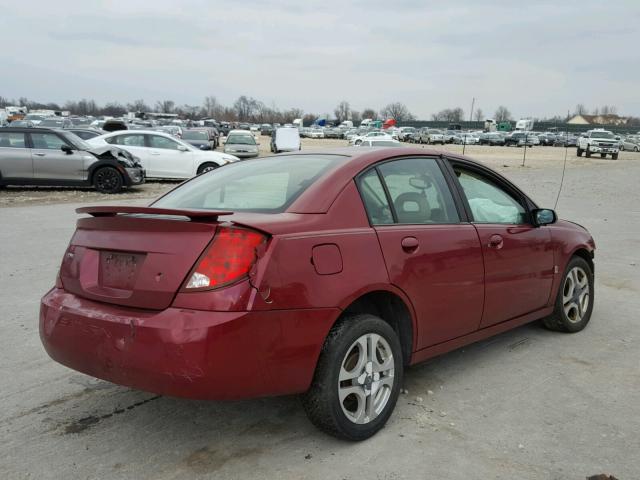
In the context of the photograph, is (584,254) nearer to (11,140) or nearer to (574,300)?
(574,300)

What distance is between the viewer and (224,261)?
2775mm

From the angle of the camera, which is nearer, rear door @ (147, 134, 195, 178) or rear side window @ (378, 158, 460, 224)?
rear side window @ (378, 158, 460, 224)

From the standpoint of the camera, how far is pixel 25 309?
5531mm

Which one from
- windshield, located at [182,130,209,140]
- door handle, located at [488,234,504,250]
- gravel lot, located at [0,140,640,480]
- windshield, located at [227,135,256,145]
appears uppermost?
door handle, located at [488,234,504,250]

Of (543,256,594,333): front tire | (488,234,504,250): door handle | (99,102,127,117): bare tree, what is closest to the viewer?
(488,234,504,250): door handle

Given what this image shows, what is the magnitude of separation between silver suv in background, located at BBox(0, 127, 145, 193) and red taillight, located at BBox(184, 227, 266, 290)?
13.7m

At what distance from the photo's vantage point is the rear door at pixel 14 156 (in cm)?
1497

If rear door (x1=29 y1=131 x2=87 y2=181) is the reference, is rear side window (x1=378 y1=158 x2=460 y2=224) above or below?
above

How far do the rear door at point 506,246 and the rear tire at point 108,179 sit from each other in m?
12.9

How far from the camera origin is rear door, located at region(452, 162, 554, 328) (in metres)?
4.13

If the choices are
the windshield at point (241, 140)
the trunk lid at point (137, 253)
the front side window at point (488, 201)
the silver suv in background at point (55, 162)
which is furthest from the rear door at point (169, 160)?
the trunk lid at point (137, 253)

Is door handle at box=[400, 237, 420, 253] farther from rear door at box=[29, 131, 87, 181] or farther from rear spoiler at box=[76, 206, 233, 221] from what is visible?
rear door at box=[29, 131, 87, 181]

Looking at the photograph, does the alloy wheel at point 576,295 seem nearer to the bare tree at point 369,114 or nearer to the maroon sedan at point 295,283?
the maroon sedan at point 295,283

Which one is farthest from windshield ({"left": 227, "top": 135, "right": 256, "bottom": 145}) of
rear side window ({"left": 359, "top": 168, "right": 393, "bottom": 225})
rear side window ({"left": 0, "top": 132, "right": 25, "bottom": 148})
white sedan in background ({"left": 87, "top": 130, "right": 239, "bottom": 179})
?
rear side window ({"left": 359, "top": 168, "right": 393, "bottom": 225})
